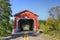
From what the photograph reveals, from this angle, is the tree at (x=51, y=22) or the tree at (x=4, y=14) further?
the tree at (x=51, y=22)

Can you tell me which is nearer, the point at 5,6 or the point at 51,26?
the point at 5,6

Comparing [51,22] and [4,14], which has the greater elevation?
[4,14]

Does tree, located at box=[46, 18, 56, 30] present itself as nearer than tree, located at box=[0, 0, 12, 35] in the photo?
No

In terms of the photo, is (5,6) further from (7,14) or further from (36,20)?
(36,20)

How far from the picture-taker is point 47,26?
37.2m

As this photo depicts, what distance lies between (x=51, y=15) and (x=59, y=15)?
9.46 feet

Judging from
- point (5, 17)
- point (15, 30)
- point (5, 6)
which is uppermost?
point (5, 6)

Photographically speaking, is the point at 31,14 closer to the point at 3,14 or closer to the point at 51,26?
the point at 51,26

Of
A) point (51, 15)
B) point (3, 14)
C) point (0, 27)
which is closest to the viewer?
point (0, 27)

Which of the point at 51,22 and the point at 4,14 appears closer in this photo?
the point at 4,14

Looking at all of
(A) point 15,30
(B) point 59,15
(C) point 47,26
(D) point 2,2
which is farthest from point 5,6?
(A) point 15,30

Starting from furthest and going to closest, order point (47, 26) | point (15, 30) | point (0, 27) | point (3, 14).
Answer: point (15, 30), point (47, 26), point (3, 14), point (0, 27)

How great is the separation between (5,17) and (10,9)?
76.0 inches

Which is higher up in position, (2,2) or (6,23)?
(2,2)
